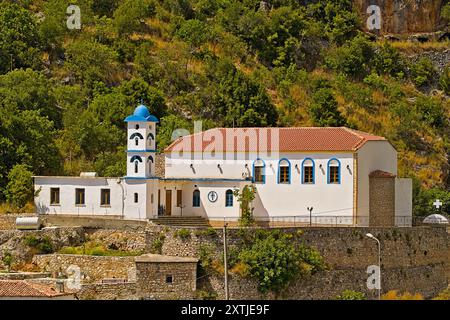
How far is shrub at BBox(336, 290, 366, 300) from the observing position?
58.1 metres

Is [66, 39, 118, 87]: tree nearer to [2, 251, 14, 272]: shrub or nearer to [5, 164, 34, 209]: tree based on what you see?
[5, 164, 34, 209]: tree

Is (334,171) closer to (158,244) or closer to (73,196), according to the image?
(158,244)

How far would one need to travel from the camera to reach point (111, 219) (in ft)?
200

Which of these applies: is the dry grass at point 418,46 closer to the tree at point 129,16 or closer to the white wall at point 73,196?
the tree at point 129,16

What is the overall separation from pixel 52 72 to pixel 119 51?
18.4ft

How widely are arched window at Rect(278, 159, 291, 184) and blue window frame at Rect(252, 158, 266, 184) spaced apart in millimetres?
885

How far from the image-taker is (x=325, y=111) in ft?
276

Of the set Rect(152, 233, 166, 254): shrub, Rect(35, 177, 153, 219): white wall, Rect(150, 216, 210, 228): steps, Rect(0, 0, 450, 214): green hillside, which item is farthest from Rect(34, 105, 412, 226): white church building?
Rect(0, 0, 450, 214): green hillside

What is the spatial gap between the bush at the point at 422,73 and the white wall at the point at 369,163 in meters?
31.6

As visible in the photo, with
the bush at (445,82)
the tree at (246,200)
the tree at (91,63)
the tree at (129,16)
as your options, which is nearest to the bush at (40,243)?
the tree at (246,200)

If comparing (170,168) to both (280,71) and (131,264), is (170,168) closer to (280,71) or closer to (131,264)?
(131,264)

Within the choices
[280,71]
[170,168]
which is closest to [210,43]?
[280,71]

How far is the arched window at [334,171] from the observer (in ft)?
208

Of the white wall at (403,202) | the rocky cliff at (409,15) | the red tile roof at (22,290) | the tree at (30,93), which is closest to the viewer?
the red tile roof at (22,290)
